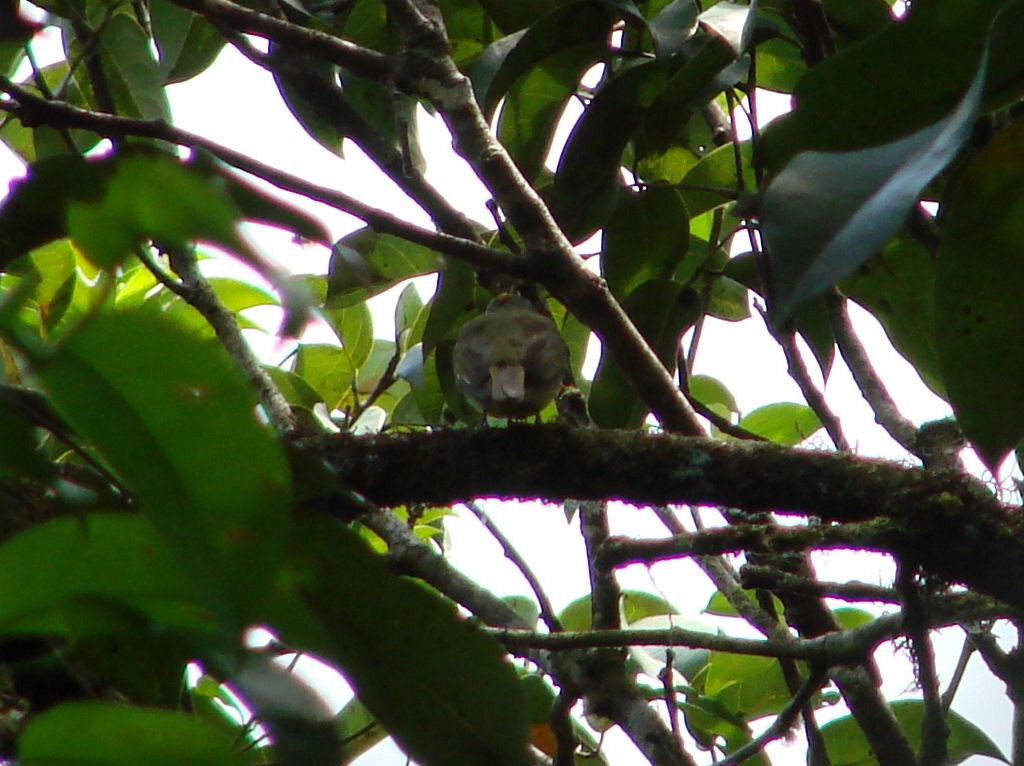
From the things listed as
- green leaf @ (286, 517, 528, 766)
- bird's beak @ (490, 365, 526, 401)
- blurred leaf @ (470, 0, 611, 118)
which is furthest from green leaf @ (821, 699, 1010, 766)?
green leaf @ (286, 517, 528, 766)

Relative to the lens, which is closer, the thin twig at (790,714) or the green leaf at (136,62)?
the thin twig at (790,714)

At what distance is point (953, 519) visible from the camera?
3.04 ft

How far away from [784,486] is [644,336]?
488mm

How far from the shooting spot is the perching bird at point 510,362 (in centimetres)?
148

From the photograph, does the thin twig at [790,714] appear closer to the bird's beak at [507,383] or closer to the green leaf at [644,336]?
the green leaf at [644,336]

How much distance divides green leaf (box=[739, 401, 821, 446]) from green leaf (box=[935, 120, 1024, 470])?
1.09m

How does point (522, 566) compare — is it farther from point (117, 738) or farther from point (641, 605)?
point (117, 738)

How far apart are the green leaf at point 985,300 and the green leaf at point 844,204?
0.20 m

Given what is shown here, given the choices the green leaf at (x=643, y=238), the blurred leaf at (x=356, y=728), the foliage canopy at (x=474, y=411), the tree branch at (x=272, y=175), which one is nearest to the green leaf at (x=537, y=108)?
the foliage canopy at (x=474, y=411)

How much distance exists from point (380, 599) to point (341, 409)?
162cm

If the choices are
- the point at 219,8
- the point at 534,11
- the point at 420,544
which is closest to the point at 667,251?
the point at 534,11

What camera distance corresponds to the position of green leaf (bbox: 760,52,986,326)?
508mm

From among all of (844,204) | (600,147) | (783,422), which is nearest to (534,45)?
(600,147)

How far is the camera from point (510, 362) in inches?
Result: 57.9
